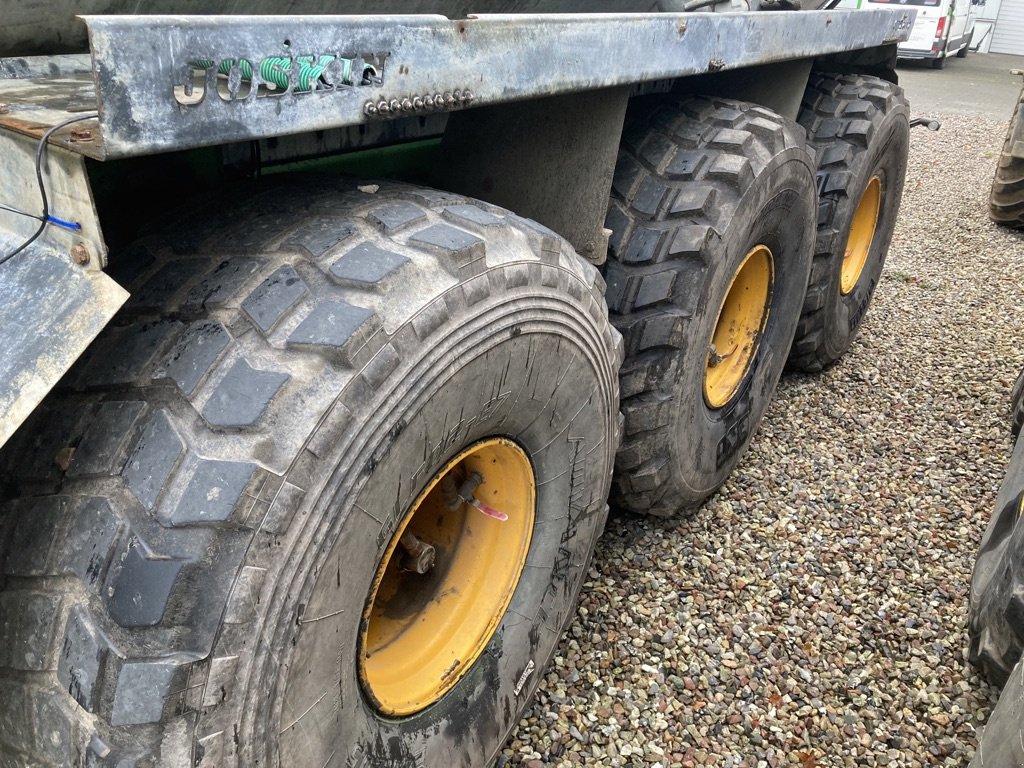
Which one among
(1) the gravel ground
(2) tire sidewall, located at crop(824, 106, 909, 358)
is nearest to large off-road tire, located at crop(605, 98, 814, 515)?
(1) the gravel ground

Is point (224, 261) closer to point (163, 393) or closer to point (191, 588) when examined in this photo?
point (163, 393)

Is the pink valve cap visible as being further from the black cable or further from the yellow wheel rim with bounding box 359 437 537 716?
the black cable

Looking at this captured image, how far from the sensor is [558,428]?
1734 mm

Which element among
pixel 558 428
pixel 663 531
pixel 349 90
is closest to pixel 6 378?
pixel 349 90

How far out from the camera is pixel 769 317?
9.81ft

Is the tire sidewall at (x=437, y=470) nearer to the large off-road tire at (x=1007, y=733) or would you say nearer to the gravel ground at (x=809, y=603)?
the gravel ground at (x=809, y=603)

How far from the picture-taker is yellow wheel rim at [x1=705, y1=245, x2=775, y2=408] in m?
2.82

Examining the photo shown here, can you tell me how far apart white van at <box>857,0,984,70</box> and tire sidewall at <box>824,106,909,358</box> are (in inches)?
483

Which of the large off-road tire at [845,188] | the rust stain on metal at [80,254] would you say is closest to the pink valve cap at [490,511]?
the rust stain on metal at [80,254]

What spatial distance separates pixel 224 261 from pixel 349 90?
32 cm

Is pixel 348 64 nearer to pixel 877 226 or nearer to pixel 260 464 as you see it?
pixel 260 464

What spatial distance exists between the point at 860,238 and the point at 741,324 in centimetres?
145

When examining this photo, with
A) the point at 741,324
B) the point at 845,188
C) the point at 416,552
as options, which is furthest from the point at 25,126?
the point at 845,188

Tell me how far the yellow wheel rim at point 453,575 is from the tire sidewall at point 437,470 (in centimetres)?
4
